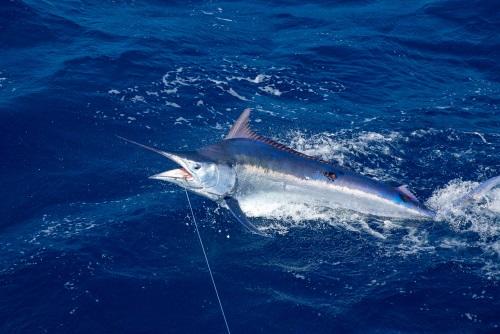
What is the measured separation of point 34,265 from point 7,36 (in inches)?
479

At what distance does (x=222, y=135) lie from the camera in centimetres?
1557

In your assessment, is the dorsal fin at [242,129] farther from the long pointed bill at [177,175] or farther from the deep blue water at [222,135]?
the deep blue water at [222,135]

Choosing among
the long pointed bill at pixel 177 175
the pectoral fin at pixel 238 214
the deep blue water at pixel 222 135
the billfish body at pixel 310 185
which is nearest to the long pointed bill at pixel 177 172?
the long pointed bill at pixel 177 175

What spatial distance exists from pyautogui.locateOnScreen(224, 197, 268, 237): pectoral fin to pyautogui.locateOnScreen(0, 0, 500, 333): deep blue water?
1.85 feet

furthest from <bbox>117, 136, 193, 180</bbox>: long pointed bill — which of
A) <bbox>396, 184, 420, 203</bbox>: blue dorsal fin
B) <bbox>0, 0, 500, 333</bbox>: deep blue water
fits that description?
<bbox>396, 184, 420, 203</bbox>: blue dorsal fin

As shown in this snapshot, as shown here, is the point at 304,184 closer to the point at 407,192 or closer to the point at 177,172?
the point at 407,192

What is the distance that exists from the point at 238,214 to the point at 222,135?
477cm

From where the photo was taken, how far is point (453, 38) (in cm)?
2286

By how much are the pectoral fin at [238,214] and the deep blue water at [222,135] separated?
56 cm

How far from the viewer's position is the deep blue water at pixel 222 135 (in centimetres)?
996

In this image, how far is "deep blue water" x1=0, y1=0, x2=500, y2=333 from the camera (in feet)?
32.7

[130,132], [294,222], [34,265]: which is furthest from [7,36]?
[294,222]

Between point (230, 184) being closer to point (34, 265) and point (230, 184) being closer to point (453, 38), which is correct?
point (34, 265)

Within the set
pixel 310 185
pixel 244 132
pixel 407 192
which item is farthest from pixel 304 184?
pixel 407 192
